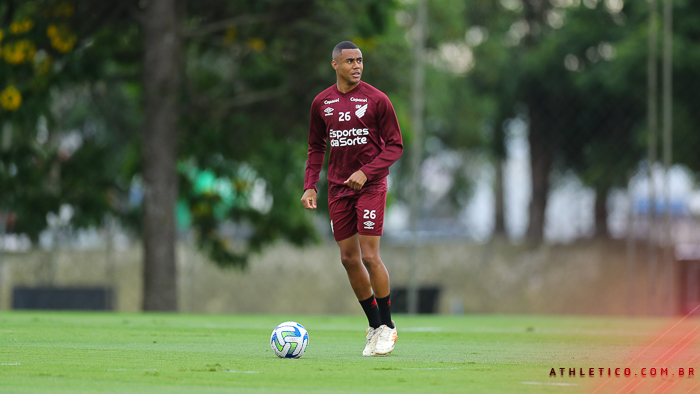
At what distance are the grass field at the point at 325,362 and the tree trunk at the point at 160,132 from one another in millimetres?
7540

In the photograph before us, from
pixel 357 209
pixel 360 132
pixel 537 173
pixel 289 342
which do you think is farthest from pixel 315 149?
pixel 537 173

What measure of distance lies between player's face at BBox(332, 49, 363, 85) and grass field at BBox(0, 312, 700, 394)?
75.3 inches

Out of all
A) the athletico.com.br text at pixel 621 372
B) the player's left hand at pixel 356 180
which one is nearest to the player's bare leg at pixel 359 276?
the player's left hand at pixel 356 180

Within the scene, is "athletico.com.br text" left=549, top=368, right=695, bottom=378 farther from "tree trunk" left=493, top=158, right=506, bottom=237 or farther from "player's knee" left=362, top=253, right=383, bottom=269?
"tree trunk" left=493, top=158, right=506, bottom=237

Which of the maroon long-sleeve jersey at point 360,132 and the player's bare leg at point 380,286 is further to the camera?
the maroon long-sleeve jersey at point 360,132

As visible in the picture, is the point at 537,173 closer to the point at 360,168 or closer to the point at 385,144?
the point at 385,144

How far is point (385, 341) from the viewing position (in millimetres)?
7387

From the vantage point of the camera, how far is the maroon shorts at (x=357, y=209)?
7.46 metres

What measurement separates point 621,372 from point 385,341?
71.1 inches

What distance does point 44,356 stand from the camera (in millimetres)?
6859

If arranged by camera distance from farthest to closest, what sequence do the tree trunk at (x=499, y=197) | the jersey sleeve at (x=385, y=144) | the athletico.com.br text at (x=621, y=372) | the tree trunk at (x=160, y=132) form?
the tree trunk at (x=499, y=197) < the tree trunk at (x=160, y=132) < the jersey sleeve at (x=385, y=144) < the athletico.com.br text at (x=621, y=372)

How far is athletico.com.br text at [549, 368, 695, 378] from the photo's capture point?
19.5ft

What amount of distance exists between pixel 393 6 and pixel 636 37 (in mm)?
6789

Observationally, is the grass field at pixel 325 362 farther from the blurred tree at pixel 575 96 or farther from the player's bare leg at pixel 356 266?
the blurred tree at pixel 575 96
